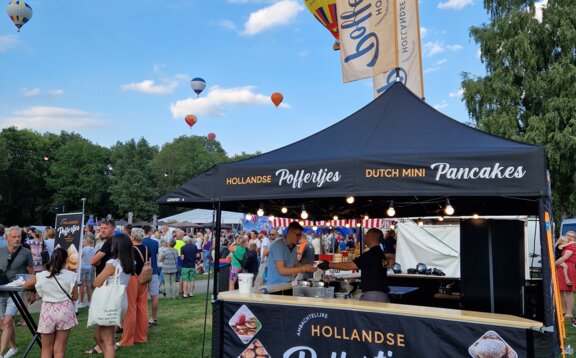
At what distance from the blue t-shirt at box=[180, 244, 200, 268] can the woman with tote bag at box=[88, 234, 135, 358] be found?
21.3 ft

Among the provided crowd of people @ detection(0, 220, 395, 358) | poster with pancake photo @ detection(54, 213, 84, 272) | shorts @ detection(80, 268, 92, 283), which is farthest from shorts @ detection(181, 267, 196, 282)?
poster with pancake photo @ detection(54, 213, 84, 272)

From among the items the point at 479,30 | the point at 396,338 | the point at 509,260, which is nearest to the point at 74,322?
the point at 396,338

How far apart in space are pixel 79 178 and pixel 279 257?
5592cm

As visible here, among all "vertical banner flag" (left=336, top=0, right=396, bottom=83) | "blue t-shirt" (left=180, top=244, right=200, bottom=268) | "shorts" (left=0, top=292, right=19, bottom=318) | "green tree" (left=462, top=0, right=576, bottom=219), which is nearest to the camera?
"shorts" (left=0, top=292, right=19, bottom=318)

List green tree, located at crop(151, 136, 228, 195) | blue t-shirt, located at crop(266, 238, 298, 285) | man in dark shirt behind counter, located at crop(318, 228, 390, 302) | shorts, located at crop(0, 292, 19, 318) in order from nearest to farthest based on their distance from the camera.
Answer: man in dark shirt behind counter, located at crop(318, 228, 390, 302) < shorts, located at crop(0, 292, 19, 318) < blue t-shirt, located at crop(266, 238, 298, 285) < green tree, located at crop(151, 136, 228, 195)

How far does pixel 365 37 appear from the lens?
24.4 feet

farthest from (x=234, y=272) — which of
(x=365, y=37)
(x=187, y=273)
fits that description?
(x=365, y=37)

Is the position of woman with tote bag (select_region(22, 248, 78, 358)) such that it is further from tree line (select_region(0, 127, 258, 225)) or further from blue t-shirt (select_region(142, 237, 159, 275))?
tree line (select_region(0, 127, 258, 225))

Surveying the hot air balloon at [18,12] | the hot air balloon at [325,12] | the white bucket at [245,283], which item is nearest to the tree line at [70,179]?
the hot air balloon at [18,12]

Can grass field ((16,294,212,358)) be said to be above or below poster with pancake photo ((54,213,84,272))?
below

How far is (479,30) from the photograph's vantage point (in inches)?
879

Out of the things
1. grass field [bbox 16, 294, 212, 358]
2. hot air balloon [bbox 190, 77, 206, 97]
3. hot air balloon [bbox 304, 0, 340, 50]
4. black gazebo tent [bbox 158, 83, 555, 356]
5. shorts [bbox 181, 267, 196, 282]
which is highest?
hot air balloon [bbox 190, 77, 206, 97]

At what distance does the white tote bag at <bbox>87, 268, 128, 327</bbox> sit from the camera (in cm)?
505

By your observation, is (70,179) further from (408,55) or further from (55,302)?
(55,302)
